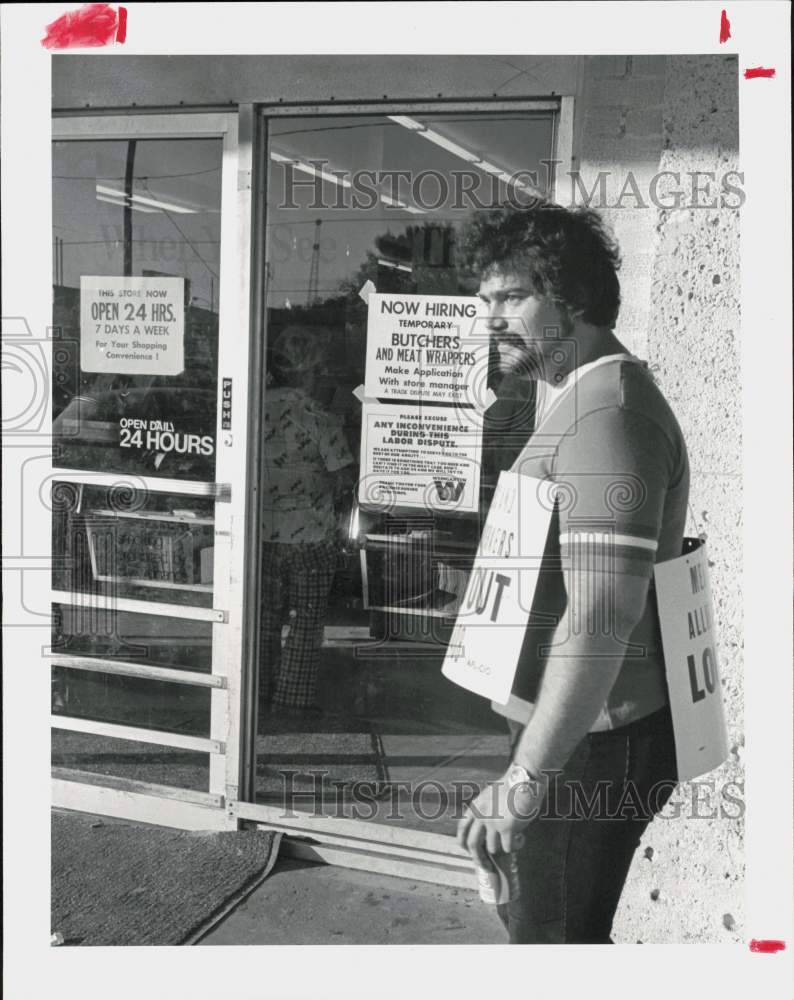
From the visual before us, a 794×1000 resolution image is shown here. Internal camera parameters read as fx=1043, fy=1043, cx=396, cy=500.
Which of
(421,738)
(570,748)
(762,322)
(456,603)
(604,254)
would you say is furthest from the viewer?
(421,738)

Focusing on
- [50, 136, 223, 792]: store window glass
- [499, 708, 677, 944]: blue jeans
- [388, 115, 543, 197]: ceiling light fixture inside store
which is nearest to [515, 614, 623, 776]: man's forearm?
[499, 708, 677, 944]: blue jeans

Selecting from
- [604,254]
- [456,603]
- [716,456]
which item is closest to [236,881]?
[456,603]

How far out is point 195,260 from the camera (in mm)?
3498

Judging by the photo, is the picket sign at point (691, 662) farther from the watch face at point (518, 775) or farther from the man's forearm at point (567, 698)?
the watch face at point (518, 775)

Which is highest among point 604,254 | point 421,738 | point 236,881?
point 604,254

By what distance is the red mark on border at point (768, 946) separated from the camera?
2.69 metres

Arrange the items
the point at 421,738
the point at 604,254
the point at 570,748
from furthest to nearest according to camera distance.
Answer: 1. the point at 421,738
2. the point at 604,254
3. the point at 570,748

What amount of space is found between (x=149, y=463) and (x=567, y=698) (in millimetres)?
1828

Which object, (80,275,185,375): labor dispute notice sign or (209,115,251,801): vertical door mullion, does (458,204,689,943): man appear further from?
(80,275,185,375): labor dispute notice sign

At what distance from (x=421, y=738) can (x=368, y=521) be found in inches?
29.1

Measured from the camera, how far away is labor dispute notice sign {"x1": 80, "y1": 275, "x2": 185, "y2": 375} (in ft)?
11.4

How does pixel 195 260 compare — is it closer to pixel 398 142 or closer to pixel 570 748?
pixel 398 142

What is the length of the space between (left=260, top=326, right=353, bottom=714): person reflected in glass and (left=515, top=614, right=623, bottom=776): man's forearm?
1.09m

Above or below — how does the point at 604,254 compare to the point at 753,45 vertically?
below
